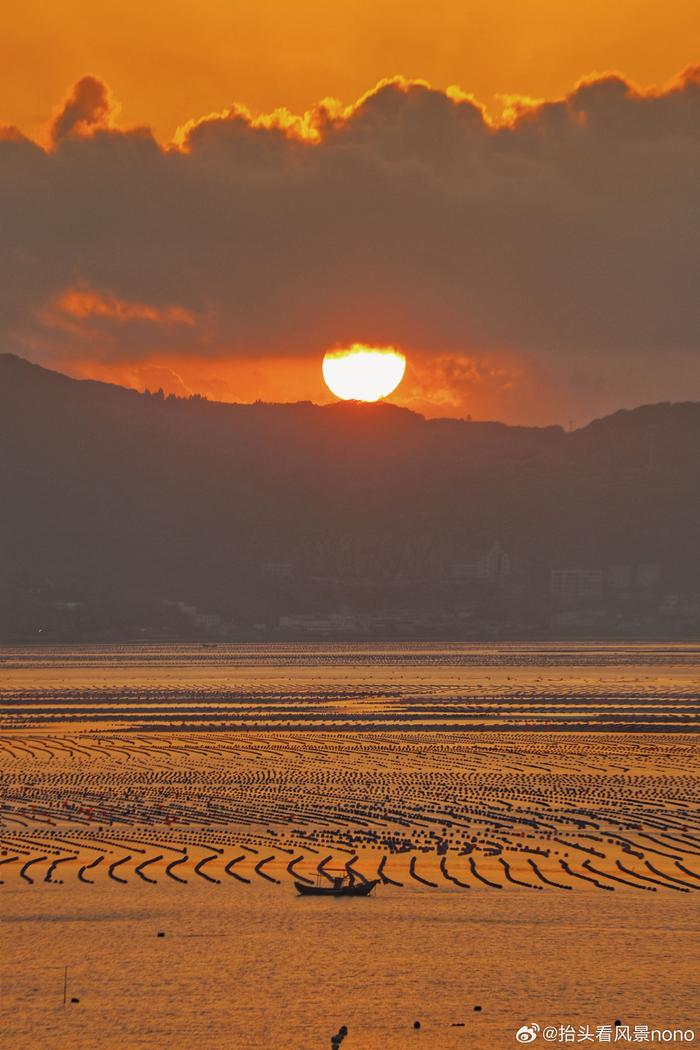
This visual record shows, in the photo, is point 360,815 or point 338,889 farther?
point 360,815

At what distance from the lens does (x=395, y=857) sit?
44.3 m

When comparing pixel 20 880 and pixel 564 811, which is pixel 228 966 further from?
pixel 564 811

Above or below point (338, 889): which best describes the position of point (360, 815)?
above

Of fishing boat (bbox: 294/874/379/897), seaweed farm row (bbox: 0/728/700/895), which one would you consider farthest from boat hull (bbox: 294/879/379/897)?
seaweed farm row (bbox: 0/728/700/895)

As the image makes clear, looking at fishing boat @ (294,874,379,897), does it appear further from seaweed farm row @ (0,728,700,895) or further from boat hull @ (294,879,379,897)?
seaweed farm row @ (0,728,700,895)

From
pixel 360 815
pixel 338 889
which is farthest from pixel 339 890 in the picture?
pixel 360 815

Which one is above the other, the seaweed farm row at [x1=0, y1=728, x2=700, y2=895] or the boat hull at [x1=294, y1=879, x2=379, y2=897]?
the seaweed farm row at [x1=0, y1=728, x2=700, y2=895]

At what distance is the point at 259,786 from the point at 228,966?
94.2ft

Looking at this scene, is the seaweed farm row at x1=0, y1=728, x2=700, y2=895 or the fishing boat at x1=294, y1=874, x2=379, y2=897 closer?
the fishing boat at x1=294, y1=874, x2=379, y2=897

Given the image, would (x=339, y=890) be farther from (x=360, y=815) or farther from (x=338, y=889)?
(x=360, y=815)

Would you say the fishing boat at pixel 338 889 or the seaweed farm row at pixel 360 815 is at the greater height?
the seaweed farm row at pixel 360 815

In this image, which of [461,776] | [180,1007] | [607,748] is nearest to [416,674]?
[607,748]

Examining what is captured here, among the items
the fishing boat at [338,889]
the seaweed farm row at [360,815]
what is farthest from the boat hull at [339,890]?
the seaweed farm row at [360,815]

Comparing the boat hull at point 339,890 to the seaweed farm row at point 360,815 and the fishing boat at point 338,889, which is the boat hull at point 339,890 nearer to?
the fishing boat at point 338,889
